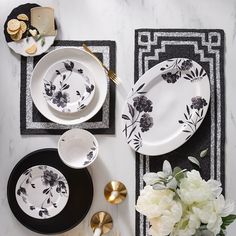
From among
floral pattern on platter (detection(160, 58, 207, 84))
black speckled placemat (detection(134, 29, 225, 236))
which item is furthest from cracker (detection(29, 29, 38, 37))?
floral pattern on platter (detection(160, 58, 207, 84))

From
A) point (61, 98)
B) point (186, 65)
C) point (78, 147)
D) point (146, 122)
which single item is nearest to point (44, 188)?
point (78, 147)

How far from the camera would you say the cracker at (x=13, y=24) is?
1.42m

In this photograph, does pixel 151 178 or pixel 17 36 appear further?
pixel 17 36

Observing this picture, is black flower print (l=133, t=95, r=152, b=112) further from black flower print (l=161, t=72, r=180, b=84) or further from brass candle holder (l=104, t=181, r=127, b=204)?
brass candle holder (l=104, t=181, r=127, b=204)

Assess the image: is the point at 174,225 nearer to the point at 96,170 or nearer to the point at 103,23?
the point at 96,170

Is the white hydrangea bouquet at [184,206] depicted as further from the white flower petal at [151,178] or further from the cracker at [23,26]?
the cracker at [23,26]

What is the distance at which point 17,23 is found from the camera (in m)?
1.42

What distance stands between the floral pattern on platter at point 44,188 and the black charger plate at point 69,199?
20 millimetres

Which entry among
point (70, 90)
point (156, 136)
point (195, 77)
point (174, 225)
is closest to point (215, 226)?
point (174, 225)

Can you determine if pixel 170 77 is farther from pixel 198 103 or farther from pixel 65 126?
pixel 65 126

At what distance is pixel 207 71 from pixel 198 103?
0.12 meters

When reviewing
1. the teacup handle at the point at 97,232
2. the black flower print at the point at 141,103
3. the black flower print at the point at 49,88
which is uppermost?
the black flower print at the point at 49,88

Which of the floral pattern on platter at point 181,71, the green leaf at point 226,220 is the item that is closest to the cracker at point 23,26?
the floral pattern on platter at point 181,71

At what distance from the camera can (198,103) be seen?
1.42 meters
